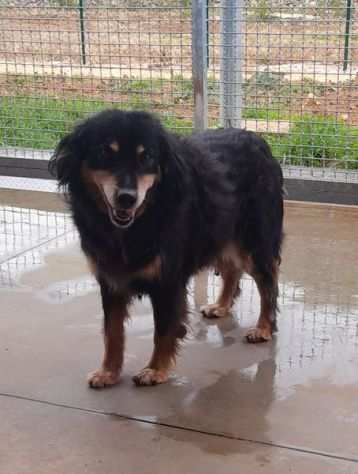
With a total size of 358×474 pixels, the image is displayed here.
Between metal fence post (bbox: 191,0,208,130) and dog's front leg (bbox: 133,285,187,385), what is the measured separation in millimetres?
3234

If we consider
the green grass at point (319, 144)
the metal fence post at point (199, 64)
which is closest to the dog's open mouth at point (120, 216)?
the metal fence post at point (199, 64)

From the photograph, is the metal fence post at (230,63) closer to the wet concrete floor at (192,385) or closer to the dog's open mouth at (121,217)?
the wet concrete floor at (192,385)

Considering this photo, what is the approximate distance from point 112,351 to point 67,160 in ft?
3.05

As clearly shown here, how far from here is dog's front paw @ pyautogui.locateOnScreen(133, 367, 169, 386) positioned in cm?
328

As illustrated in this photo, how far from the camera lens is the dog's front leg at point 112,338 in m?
3.29

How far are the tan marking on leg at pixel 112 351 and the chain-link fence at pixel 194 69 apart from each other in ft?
8.97

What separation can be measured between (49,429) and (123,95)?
15.5 ft

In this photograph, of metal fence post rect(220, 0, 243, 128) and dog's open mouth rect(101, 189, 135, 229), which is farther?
metal fence post rect(220, 0, 243, 128)

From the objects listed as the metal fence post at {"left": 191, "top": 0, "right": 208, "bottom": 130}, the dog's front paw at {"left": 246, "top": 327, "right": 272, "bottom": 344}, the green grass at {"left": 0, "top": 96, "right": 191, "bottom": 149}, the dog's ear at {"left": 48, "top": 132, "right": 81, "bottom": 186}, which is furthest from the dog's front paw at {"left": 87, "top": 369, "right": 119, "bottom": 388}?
the green grass at {"left": 0, "top": 96, "right": 191, "bottom": 149}

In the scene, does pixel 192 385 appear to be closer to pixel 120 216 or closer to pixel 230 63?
pixel 120 216

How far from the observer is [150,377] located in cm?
328

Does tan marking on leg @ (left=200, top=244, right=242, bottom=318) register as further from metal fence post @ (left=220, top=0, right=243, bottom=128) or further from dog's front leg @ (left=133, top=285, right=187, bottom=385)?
metal fence post @ (left=220, top=0, right=243, bottom=128)

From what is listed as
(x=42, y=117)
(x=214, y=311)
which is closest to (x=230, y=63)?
(x=42, y=117)

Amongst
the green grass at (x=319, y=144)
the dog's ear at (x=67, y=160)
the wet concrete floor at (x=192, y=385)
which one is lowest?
the wet concrete floor at (x=192, y=385)
